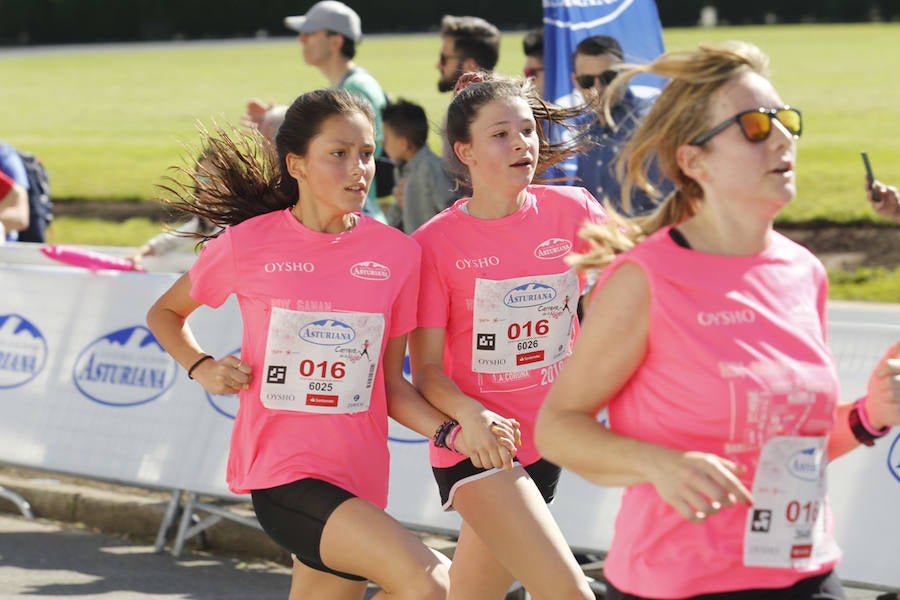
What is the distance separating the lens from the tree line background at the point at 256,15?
64.5m

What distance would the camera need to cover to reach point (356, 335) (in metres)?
4.12

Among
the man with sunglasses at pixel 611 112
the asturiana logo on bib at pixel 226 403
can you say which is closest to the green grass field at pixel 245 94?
the man with sunglasses at pixel 611 112

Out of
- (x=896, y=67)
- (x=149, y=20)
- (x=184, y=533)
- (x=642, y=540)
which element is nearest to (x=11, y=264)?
(x=184, y=533)

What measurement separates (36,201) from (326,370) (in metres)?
5.36

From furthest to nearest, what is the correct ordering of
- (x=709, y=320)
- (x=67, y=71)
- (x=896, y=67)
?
(x=67, y=71) → (x=896, y=67) → (x=709, y=320)

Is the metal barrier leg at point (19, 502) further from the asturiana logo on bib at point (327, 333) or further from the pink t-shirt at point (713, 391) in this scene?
Answer: the pink t-shirt at point (713, 391)

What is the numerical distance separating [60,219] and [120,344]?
1090 cm

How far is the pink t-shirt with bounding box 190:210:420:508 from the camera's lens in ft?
13.4

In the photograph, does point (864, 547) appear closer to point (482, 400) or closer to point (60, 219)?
point (482, 400)

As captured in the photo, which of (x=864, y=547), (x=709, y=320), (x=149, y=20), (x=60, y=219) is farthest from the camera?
(x=149, y=20)

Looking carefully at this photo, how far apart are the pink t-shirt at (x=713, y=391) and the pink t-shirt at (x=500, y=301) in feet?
4.64

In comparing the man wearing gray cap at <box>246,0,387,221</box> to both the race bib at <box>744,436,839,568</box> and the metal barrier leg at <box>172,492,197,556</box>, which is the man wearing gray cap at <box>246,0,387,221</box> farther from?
the race bib at <box>744,436,839,568</box>

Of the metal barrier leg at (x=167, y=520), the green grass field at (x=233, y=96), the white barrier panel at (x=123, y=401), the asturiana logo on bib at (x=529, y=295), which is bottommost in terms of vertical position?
the green grass field at (x=233, y=96)

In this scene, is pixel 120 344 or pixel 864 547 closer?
pixel 864 547
